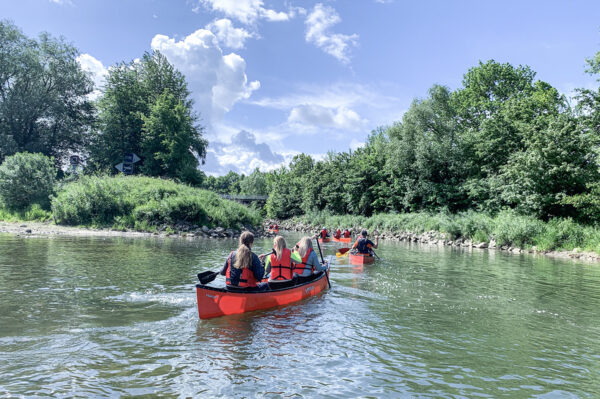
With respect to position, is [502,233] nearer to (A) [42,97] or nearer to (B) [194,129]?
(B) [194,129]

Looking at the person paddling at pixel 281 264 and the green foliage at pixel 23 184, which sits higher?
the green foliage at pixel 23 184

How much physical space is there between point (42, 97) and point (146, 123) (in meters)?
12.0

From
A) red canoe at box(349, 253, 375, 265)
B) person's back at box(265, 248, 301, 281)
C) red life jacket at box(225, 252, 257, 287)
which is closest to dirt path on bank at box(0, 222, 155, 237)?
red canoe at box(349, 253, 375, 265)

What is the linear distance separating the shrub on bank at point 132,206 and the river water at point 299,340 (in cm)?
1745

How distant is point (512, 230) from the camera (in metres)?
26.0

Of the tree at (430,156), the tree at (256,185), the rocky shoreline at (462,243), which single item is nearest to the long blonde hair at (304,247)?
the rocky shoreline at (462,243)

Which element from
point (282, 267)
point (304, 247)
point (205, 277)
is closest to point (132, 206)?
point (304, 247)

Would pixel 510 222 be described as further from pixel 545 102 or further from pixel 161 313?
pixel 161 313

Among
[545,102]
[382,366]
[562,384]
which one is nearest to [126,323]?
[382,366]

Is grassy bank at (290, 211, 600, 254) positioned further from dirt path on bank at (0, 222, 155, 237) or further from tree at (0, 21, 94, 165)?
tree at (0, 21, 94, 165)

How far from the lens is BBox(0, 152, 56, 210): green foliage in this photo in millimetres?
31844

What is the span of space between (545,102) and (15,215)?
45.9m

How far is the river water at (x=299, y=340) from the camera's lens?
5.20m

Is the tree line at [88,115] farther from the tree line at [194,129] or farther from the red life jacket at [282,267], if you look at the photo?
the red life jacket at [282,267]
